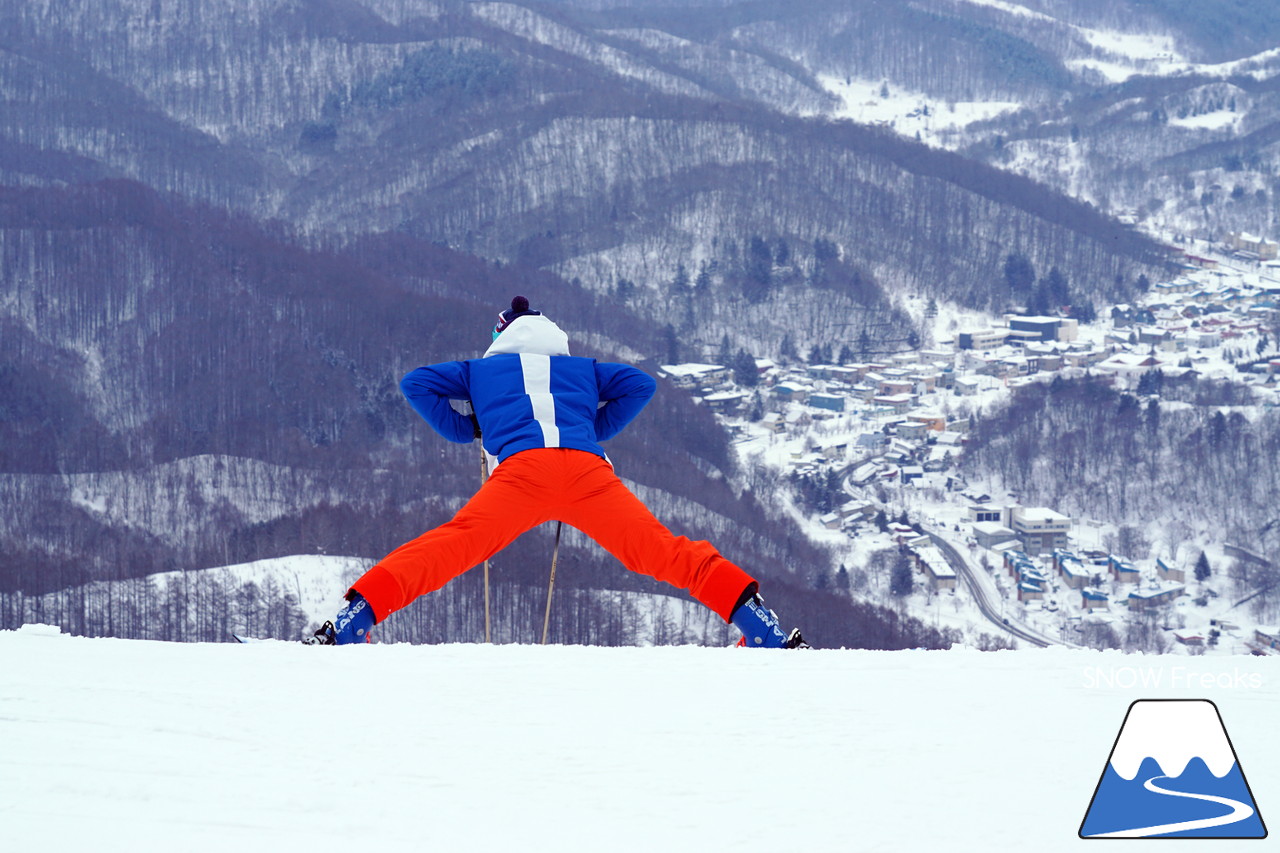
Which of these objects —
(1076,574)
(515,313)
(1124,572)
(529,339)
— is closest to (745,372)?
(1076,574)

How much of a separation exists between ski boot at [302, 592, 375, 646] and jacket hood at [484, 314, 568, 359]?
47.2 inches

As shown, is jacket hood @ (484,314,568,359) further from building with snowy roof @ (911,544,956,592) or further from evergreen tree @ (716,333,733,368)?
evergreen tree @ (716,333,733,368)

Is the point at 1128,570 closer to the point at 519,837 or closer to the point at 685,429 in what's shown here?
the point at 685,429

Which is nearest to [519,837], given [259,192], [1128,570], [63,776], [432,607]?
[63,776]

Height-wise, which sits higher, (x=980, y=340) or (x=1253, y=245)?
(x=1253, y=245)

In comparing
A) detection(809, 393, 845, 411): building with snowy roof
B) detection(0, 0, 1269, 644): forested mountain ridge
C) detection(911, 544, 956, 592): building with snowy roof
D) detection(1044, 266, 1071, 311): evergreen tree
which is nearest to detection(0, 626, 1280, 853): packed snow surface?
detection(0, 0, 1269, 644): forested mountain ridge

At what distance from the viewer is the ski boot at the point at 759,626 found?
388 cm

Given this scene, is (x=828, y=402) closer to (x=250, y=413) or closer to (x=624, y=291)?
(x=624, y=291)

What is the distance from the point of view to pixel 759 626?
12.8 feet

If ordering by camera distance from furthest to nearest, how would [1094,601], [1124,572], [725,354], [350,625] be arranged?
[725,354]
[1124,572]
[1094,601]
[350,625]

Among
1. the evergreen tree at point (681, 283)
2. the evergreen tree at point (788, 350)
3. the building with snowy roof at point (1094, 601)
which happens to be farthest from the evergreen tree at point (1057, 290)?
the building with snowy roof at point (1094, 601)

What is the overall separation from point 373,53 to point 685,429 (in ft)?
260

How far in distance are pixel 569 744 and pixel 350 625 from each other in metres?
1.20

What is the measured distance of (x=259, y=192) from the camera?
4267 inches
